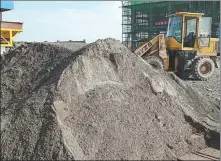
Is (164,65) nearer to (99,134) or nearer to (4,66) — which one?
(4,66)

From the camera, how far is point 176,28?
1074 cm

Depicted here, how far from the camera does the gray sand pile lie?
4254 millimetres

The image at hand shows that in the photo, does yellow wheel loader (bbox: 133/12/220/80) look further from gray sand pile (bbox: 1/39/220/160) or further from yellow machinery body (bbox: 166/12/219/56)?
gray sand pile (bbox: 1/39/220/160)

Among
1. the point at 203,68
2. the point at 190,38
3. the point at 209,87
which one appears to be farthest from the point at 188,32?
the point at 209,87

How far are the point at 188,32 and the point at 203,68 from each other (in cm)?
128

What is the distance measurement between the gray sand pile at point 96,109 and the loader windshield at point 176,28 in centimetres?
507

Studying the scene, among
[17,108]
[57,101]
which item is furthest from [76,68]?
[17,108]

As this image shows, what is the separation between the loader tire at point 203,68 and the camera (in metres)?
10.5

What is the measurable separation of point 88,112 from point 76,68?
0.74 m

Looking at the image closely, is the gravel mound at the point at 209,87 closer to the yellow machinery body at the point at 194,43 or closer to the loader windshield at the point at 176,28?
the yellow machinery body at the point at 194,43

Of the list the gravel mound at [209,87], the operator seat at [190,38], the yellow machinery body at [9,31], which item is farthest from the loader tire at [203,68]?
the yellow machinery body at [9,31]

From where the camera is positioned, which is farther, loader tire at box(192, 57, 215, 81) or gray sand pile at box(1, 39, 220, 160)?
loader tire at box(192, 57, 215, 81)

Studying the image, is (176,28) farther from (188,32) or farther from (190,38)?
(190,38)

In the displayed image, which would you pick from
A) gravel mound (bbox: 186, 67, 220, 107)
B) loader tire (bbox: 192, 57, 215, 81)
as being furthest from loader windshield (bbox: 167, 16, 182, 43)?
gravel mound (bbox: 186, 67, 220, 107)
